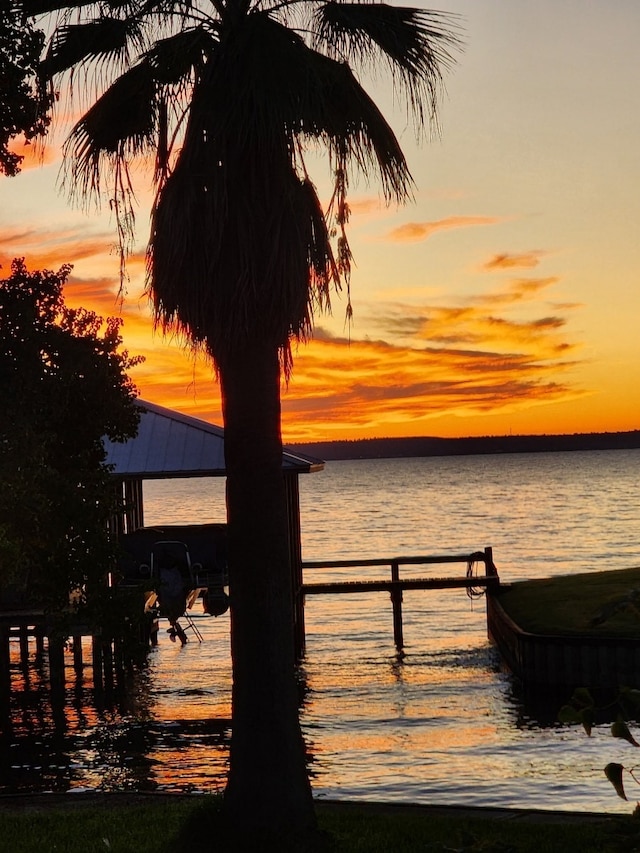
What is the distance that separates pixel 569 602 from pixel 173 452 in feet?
37.6

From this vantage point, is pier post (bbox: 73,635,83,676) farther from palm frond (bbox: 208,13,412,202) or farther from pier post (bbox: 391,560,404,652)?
palm frond (bbox: 208,13,412,202)

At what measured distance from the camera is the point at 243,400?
1147cm

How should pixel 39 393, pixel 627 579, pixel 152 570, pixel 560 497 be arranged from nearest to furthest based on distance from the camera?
pixel 39 393 < pixel 152 570 < pixel 627 579 < pixel 560 497

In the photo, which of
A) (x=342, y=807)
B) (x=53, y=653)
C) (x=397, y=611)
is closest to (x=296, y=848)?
(x=342, y=807)

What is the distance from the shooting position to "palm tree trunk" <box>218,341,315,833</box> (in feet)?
36.9

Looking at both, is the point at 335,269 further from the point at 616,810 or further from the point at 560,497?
the point at 560,497

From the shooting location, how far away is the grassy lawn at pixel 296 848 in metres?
11.0

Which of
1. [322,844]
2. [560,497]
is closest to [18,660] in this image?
[322,844]

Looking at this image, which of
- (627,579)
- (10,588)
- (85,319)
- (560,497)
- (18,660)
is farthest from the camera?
(560,497)

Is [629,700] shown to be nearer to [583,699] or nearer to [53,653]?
[583,699]

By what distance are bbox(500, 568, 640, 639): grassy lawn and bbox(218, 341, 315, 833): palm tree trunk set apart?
1510 cm

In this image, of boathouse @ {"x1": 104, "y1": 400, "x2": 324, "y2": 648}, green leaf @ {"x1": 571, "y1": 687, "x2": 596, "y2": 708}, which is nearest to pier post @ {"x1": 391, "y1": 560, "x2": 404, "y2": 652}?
boathouse @ {"x1": 104, "y1": 400, "x2": 324, "y2": 648}

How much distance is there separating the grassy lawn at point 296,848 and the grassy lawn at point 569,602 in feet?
45.4

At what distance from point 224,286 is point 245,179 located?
1074 millimetres
